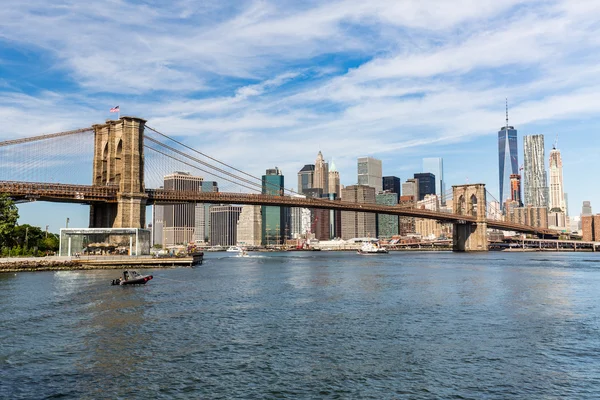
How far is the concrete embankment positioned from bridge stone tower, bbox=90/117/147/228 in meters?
10.6

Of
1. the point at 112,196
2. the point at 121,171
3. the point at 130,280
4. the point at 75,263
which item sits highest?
the point at 121,171

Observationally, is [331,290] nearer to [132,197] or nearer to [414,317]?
[414,317]

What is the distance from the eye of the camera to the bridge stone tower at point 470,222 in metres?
174

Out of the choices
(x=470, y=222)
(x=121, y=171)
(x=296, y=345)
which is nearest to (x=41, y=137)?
(x=121, y=171)

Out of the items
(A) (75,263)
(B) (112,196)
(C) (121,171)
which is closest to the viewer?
(A) (75,263)

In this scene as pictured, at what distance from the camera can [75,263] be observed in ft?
246

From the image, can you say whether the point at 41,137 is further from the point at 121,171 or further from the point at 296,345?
the point at 296,345

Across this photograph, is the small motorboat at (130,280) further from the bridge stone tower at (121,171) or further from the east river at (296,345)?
the bridge stone tower at (121,171)

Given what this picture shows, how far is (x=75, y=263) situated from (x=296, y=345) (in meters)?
58.4

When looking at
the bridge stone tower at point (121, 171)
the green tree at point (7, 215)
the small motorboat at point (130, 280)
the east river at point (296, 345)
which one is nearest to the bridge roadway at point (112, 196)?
the green tree at point (7, 215)

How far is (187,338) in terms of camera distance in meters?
28.3

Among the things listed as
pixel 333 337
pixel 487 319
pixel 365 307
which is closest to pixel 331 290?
pixel 365 307

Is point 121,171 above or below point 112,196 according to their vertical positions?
above

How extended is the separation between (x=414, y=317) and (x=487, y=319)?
4818 millimetres
